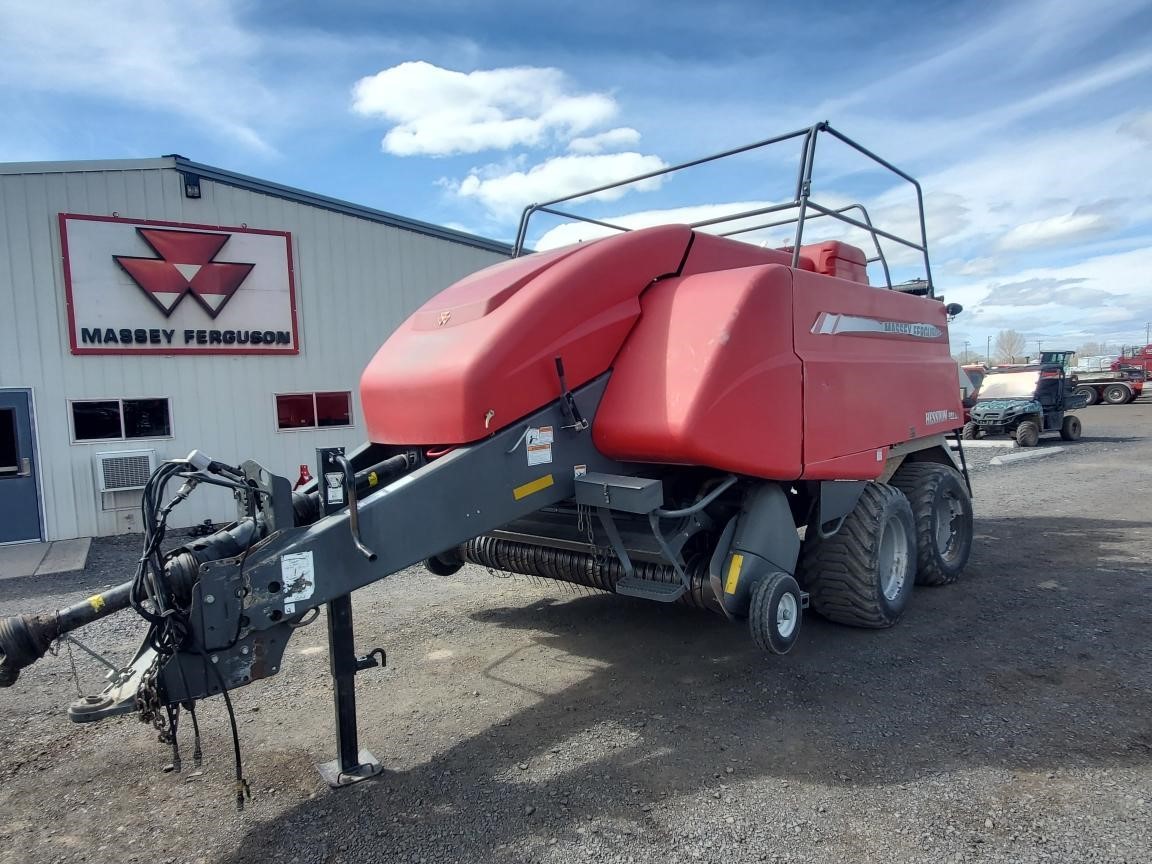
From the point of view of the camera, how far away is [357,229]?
1075 cm

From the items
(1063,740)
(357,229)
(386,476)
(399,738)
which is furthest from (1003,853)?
(357,229)

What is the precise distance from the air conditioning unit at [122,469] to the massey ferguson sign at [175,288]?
1234mm

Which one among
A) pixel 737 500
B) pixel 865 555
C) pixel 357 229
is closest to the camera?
pixel 737 500

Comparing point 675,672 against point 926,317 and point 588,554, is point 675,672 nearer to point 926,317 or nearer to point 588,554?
point 588,554

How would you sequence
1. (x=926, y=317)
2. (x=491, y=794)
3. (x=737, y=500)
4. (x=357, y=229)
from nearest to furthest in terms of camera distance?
(x=491, y=794)
(x=737, y=500)
(x=926, y=317)
(x=357, y=229)

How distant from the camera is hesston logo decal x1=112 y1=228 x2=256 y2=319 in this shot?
30.5 feet

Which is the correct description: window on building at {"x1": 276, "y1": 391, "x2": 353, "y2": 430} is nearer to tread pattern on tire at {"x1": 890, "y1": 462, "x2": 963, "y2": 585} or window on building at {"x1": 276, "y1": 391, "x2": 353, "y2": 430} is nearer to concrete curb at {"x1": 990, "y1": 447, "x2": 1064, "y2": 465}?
tread pattern on tire at {"x1": 890, "y1": 462, "x2": 963, "y2": 585}

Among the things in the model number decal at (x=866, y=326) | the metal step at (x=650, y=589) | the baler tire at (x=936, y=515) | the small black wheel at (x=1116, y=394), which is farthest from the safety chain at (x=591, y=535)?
the small black wheel at (x=1116, y=394)

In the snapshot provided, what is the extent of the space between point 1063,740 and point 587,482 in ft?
8.25

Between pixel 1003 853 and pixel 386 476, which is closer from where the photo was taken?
pixel 1003 853

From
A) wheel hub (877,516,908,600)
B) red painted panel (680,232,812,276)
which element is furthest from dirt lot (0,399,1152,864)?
red painted panel (680,232,812,276)

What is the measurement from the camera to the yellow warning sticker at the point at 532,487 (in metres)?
3.58

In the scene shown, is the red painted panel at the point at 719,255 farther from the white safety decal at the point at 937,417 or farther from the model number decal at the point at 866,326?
the white safety decal at the point at 937,417

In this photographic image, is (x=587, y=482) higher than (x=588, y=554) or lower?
higher
